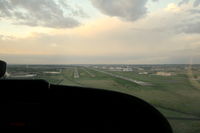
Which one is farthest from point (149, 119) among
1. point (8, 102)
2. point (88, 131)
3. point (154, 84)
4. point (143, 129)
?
point (154, 84)

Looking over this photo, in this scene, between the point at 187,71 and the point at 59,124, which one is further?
the point at 187,71

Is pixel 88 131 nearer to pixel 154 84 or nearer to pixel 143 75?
pixel 154 84

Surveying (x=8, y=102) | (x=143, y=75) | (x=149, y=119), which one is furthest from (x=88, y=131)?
(x=143, y=75)

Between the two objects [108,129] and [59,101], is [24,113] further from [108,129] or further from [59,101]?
[108,129]

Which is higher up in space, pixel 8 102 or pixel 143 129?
pixel 8 102

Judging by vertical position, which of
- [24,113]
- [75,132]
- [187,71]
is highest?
[187,71]

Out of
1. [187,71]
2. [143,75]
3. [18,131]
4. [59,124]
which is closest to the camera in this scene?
[18,131]

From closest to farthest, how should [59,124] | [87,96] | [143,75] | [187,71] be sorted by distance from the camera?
[59,124]
[87,96]
[187,71]
[143,75]
